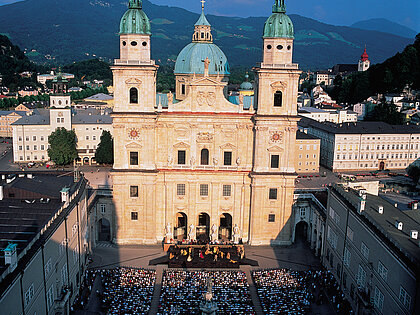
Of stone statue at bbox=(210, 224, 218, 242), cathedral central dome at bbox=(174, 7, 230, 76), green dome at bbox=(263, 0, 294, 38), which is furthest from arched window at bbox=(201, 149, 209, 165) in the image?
green dome at bbox=(263, 0, 294, 38)

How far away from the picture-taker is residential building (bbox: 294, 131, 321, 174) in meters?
94.2

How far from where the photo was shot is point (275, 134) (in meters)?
56.3

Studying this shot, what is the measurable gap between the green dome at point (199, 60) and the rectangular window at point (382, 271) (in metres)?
37.4

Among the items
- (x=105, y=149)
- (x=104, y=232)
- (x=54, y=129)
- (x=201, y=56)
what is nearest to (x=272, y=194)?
(x=201, y=56)

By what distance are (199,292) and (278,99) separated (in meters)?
25.0

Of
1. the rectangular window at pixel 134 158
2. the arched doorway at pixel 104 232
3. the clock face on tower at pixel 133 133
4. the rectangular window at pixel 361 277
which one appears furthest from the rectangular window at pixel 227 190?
the rectangular window at pixel 361 277

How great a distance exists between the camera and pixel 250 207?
58000 millimetres

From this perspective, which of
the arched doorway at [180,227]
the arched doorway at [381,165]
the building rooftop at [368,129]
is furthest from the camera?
the arched doorway at [381,165]

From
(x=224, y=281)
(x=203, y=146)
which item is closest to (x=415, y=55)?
(x=203, y=146)

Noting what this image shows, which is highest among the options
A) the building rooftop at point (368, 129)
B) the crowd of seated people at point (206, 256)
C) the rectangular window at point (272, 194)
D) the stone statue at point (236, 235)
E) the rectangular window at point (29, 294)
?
the building rooftop at point (368, 129)

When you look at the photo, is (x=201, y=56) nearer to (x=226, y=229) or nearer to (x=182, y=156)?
(x=182, y=156)

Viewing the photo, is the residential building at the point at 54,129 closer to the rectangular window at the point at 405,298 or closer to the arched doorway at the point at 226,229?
the arched doorway at the point at 226,229

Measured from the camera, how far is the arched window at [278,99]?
184ft

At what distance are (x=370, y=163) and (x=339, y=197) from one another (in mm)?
55695
